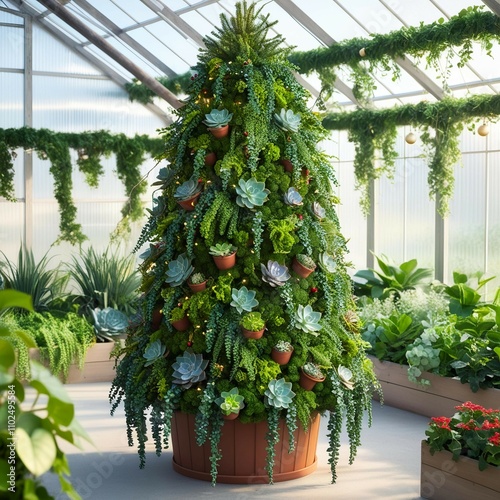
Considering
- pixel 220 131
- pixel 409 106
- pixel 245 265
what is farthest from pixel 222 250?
pixel 409 106

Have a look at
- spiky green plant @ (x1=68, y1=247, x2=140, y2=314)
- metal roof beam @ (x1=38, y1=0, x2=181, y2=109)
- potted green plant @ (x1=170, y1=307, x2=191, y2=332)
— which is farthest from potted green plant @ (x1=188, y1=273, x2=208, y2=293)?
metal roof beam @ (x1=38, y1=0, x2=181, y2=109)

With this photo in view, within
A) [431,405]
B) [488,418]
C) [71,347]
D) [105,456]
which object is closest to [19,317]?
[71,347]

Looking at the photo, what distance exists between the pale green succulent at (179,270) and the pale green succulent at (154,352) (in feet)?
0.96

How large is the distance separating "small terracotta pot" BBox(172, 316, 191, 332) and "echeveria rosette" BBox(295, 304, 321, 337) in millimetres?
503

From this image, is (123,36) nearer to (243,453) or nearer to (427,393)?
(427,393)

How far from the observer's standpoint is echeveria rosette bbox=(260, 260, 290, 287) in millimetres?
3668

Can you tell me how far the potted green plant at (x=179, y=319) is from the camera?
3695 millimetres

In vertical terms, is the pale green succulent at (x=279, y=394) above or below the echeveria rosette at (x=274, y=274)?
below

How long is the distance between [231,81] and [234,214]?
26.3 inches

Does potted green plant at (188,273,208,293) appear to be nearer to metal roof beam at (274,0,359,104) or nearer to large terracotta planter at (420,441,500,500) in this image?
large terracotta planter at (420,441,500,500)

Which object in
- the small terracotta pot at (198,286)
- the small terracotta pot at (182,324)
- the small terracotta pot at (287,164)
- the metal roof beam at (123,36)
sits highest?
the metal roof beam at (123,36)

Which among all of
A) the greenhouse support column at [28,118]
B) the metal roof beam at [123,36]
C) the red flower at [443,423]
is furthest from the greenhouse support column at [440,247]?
the greenhouse support column at [28,118]

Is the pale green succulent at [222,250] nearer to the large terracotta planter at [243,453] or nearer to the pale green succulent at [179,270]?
the pale green succulent at [179,270]

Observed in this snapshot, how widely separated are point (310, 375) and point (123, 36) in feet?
26.2
